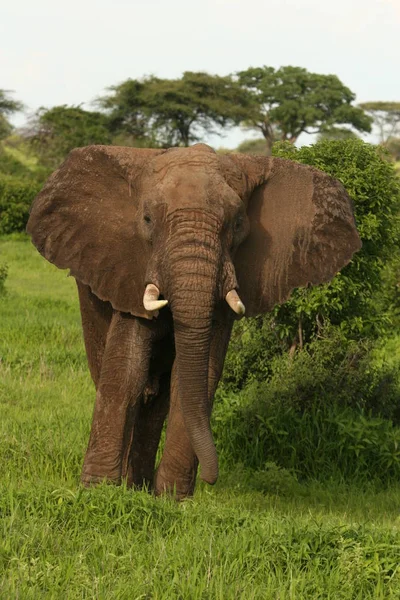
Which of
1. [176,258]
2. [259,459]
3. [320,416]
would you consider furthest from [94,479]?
[320,416]

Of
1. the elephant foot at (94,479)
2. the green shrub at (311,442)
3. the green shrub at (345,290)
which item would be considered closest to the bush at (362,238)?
the green shrub at (345,290)

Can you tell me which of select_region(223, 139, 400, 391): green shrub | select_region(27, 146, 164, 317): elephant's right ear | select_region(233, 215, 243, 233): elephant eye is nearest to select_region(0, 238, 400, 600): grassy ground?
select_region(27, 146, 164, 317): elephant's right ear

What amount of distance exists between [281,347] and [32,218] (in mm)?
3431

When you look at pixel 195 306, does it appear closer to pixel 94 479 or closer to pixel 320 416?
pixel 94 479

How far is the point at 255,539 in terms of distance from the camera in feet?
16.7

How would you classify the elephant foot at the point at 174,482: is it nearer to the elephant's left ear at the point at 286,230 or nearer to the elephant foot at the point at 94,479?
the elephant foot at the point at 94,479

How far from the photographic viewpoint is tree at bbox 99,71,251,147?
47188 mm

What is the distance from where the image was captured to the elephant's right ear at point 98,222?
620 cm

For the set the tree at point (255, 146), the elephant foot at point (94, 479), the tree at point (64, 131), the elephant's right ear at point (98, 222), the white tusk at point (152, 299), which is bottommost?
the elephant foot at point (94, 479)

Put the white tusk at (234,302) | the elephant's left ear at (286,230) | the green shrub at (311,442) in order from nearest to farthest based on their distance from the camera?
the white tusk at (234,302)
the elephant's left ear at (286,230)
the green shrub at (311,442)

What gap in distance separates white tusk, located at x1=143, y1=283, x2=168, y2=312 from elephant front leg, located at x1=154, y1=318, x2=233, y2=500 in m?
0.56

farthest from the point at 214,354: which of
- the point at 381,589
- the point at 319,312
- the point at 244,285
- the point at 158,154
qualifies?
the point at 319,312

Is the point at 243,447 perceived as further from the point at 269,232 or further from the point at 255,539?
the point at 255,539

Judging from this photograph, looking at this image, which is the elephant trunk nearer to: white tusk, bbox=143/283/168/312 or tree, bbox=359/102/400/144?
white tusk, bbox=143/283/168/312
